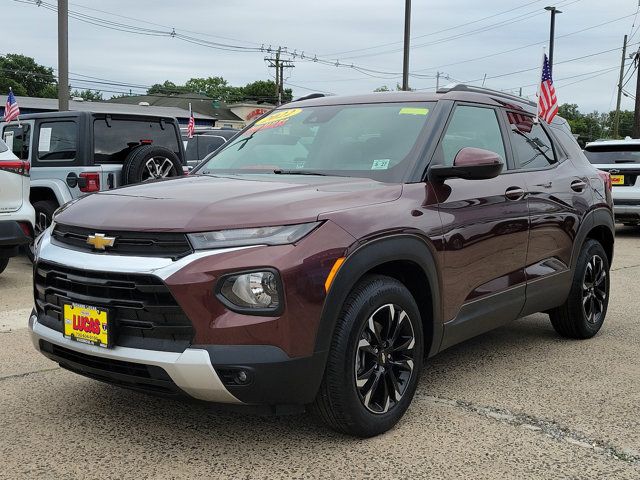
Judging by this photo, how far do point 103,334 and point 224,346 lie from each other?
0.57m

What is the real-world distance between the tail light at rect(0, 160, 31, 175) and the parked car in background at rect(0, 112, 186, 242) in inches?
35.6

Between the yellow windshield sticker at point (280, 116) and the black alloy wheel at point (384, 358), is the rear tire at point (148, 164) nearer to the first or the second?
the yellow windshield sticker at point (280, 116)

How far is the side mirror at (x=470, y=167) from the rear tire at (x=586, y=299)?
1.85 meters

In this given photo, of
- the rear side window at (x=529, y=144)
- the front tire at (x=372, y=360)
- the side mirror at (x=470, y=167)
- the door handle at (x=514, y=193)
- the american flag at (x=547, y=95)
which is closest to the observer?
the front tire at (x=372, y=360)

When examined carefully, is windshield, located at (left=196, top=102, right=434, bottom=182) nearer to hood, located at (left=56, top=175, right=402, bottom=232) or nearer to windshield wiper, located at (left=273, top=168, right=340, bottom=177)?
windshield wiper, located at (left=273, top=168, right=340, bottom=177)

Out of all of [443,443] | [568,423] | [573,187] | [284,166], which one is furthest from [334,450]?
[573,187]

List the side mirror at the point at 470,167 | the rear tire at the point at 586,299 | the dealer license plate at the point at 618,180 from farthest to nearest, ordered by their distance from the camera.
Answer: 1. the dealer license plate at the point at 618,180
2. the rear tire at the point at 586,299
3. the side mirror at the point at 470,167

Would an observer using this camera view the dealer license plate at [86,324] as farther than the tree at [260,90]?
No

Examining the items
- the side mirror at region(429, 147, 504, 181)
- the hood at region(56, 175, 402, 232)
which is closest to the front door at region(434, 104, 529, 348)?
the side mirror at region(429, 147, 504, 181)

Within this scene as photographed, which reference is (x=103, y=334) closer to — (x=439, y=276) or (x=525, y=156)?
(x=439, y=276)

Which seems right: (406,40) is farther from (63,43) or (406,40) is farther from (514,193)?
(514,193)

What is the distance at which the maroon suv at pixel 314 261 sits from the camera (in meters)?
2.85

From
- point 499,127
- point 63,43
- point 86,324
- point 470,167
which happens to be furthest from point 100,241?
point 63,43

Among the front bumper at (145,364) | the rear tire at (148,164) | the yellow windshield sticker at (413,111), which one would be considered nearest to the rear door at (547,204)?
the yellow windshield sticker at (413,111)
